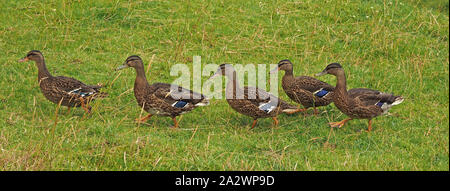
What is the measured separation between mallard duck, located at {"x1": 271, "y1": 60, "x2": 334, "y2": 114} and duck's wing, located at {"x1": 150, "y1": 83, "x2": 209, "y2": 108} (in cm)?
163

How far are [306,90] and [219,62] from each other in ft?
8.67

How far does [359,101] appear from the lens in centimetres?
945

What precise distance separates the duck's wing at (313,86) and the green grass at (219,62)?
0.43m

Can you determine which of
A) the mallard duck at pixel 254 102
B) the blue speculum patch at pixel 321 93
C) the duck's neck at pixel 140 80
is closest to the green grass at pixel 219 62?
the mallard duck at pixel 254 102

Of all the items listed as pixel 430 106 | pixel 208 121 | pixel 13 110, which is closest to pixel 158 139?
pixel 208 121

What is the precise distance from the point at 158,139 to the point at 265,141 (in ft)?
5.26

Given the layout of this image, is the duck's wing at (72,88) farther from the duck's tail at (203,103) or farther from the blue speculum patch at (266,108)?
the blue speculum patch at (266,108)

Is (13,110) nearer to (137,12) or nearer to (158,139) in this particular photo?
(158,139)

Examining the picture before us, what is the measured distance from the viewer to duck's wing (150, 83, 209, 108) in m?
9.55

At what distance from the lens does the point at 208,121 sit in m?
9.80

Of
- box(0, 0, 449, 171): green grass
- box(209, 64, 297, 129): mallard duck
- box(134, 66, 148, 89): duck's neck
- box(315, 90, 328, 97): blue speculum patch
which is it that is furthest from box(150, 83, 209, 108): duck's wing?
box(315, 90, 328, 97): blue speculum patch

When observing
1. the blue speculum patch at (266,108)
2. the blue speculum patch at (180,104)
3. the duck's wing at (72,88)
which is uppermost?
the duck's wing at (72,88)

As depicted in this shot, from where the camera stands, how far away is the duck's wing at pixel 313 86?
10203 millimetres
